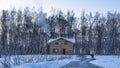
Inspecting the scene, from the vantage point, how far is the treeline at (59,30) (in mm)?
57219

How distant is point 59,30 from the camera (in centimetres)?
6059

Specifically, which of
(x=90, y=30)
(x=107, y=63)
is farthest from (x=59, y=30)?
(x=107, y=63)

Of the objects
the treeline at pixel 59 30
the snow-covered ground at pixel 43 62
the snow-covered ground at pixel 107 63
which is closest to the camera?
the snow-covered ground at pixel 43 62

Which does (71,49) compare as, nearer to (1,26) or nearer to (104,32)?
(104,32)

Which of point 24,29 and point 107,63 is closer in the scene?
point 107,63

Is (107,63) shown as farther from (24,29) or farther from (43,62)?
(24,29)

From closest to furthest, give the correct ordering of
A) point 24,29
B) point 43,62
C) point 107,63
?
point 43,62, point 107,63, point 24,29

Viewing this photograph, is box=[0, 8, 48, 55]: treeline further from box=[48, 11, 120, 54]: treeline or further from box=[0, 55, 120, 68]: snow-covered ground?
box=[0, 55, 120, 68]: snow-covered ground

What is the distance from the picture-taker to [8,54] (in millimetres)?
13367

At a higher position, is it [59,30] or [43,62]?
[59,30]

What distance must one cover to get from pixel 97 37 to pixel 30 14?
17.0 m

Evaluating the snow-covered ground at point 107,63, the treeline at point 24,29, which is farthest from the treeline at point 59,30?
the snow-covered ground at point 107,63

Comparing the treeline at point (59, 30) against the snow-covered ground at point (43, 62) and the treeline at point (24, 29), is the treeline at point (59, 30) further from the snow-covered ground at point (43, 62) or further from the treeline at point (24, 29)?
the snow-covered ground at point (43, 62)

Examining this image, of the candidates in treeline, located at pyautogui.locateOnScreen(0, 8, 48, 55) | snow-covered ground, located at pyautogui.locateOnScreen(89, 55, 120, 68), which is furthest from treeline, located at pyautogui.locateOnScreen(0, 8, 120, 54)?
snow-covered ground, located at pyautogui.locateOnScreen(89, 55, 120, 68)
